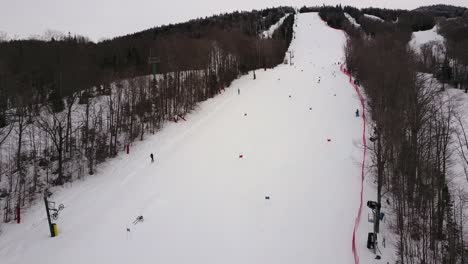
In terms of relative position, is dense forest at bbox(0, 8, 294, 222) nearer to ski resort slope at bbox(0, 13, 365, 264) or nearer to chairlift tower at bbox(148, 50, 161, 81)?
chairlift tower at bbox(148, 50, 161, 81)

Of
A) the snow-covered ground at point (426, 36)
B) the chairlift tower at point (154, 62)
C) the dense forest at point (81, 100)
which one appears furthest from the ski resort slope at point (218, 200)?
the snow-covered ground at point (426, 36)

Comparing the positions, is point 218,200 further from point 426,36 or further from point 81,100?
point 426,36

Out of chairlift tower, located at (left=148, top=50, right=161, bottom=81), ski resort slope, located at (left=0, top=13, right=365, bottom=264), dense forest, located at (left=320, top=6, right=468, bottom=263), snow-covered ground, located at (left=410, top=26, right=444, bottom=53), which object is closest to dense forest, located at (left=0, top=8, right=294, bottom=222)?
chairlift tower, located at (left=148, top=50, right=161, bottom=81)

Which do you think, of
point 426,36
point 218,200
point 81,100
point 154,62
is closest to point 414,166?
point 218,200

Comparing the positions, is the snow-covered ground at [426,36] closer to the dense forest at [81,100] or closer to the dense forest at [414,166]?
the dense forest at [81,100]

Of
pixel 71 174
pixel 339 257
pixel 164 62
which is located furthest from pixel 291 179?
pixel 164 62

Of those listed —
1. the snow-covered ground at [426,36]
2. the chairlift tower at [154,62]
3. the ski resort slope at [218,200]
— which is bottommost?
the ski resort slope at [218,200]
